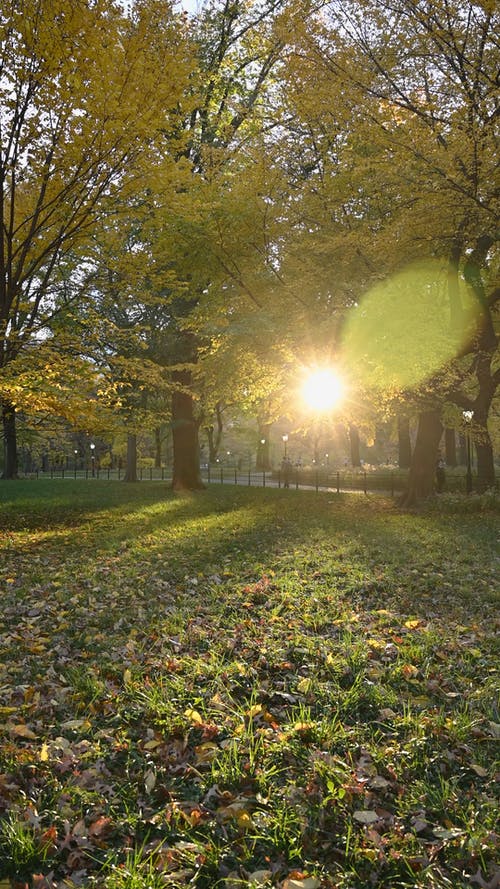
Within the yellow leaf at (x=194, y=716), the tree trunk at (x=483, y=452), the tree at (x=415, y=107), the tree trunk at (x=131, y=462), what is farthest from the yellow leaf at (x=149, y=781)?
the tree trunk at (x=131, y=462)

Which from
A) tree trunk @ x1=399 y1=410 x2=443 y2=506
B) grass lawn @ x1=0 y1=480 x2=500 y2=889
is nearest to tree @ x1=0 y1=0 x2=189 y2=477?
grass lawn @ x1=0 y1=480 x2=500 y2=889

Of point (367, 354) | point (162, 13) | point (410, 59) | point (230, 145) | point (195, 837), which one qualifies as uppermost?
point (230, 145)

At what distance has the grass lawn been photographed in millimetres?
2416

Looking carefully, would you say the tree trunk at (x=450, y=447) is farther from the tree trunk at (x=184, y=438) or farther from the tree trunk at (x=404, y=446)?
the tree trunk at (x=184, y=438)

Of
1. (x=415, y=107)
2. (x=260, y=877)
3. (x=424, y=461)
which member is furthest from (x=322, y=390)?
(x=260, y=877)

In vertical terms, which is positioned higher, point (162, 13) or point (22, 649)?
point (162, 13)

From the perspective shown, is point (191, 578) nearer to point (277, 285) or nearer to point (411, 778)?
point (411, 778)

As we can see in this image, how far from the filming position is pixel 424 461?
57.3 feet

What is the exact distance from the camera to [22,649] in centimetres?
487

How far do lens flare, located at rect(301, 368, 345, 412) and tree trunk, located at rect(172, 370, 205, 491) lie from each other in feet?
17.7

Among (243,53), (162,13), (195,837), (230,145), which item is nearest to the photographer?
(195,837)

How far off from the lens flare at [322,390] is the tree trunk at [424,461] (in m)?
2.91

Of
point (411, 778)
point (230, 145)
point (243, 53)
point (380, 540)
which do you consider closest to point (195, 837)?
point (411, 778)

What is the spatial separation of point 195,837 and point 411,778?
46.8 inches
